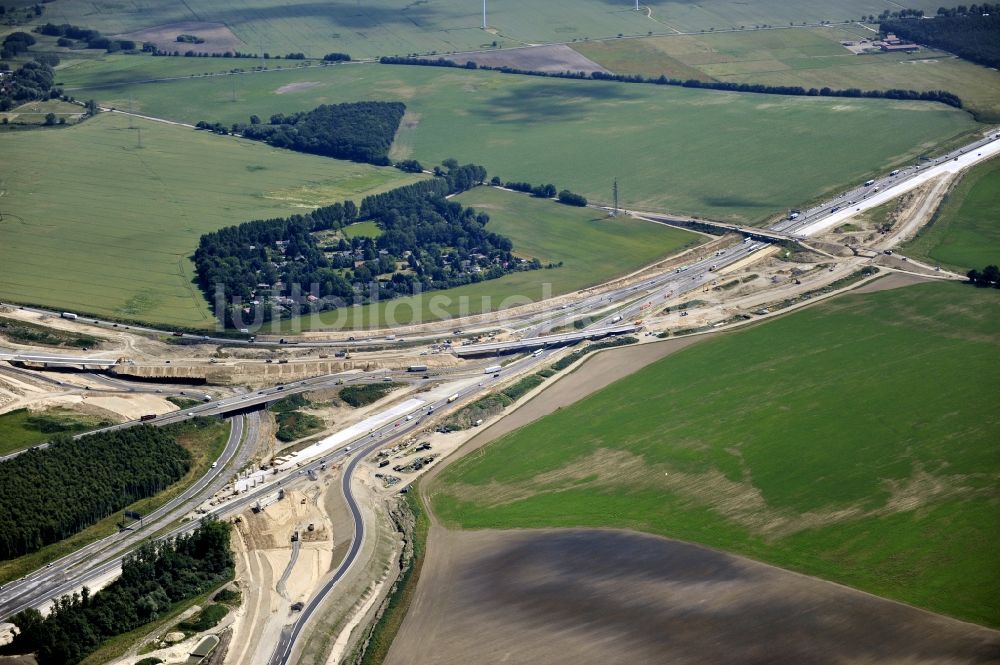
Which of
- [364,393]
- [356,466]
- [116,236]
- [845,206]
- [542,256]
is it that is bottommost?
[356,466]

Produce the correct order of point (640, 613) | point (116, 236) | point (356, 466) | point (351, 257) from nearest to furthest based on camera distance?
1. point (640, 613)
2. point (356, 466)
3. point (351, 257)
4. point (116, 236)

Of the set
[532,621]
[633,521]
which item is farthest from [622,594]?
[633,521]

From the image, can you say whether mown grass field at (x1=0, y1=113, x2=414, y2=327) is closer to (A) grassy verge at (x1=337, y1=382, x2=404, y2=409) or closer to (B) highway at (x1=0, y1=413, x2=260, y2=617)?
(A) grassy verge at (x1=337, y1=382, x2=404, y2=409)

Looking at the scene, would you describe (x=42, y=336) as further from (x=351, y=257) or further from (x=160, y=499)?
(x=351, y=257)

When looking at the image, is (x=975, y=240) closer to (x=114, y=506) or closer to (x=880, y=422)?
(x=880, y=422)

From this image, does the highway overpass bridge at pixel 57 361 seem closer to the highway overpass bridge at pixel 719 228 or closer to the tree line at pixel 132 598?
the tree line at pixel 132 598

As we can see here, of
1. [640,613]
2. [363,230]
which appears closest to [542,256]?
[363,230]
